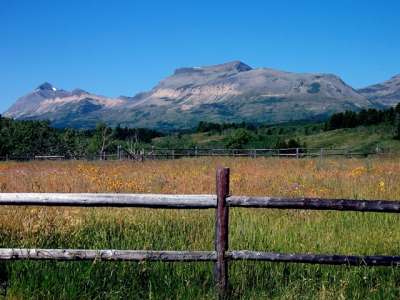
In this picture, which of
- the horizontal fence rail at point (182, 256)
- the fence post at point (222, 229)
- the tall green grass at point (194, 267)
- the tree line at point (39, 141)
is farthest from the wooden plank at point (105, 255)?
the tree line at point (39, 141)

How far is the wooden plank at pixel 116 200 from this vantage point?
6035 mm

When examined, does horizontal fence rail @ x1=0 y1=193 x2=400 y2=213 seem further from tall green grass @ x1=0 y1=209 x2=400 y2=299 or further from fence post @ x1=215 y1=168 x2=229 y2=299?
tall green grass @ x1=0 y1=209 x2=400 y2=299

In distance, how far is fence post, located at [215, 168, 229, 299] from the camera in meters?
5.97

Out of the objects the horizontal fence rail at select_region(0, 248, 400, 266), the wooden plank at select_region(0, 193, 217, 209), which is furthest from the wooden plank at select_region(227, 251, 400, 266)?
the wooden plank at select_region(0, 193, 217, 209)

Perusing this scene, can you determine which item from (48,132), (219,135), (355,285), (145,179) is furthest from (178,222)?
(219,135)

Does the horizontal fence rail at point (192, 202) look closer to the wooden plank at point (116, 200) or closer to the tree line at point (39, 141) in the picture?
the wooden plank at point (116, 200)

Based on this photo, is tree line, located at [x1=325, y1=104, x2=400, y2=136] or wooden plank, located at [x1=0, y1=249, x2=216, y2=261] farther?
tree line, located at [x1=325, y1=104, x2=400, y2=136]

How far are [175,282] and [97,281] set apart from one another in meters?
0.92

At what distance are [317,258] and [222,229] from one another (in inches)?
44.7

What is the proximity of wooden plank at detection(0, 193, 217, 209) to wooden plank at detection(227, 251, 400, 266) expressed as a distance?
2.17 ft

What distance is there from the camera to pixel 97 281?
6.20m

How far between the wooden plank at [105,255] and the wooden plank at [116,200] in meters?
0.53

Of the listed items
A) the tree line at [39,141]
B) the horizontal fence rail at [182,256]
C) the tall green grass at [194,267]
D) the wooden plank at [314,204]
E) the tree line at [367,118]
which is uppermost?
the tree line at [367,118]

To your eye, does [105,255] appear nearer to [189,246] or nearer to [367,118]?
[189,246]
